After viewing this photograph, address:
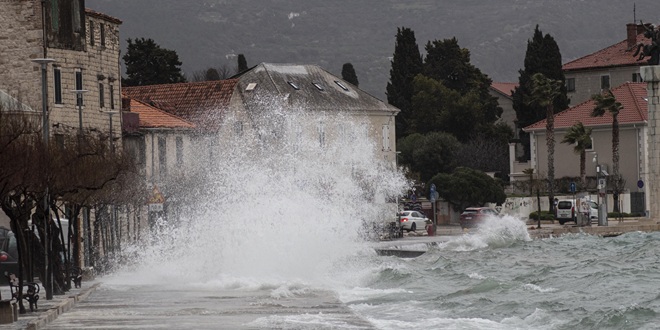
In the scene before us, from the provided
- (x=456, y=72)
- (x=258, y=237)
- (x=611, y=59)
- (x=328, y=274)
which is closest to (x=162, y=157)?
(x=258, y=237)

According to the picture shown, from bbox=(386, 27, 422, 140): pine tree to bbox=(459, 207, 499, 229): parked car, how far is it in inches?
1778

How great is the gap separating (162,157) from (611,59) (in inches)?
2533

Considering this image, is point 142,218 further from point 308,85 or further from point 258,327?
point 258,327

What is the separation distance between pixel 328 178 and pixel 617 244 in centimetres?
1301

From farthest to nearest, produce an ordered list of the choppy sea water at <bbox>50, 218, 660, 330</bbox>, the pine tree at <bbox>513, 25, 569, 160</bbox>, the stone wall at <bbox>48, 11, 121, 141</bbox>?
the pine tree at <bbox>513, 25, 569, 160</bbox>
the stone wall at <bbox>48, 11, 121, 141</bbox>
the choppy sea water at <bbox>50, 218, 660, 330</bbox>

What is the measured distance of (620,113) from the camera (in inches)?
4478

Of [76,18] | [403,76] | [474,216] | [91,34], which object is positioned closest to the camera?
[76,18]

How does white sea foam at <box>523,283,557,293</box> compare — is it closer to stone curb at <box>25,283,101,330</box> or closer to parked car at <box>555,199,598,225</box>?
stone curb at <box>25,283,101,330</box>

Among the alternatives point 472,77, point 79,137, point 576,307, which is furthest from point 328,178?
point 472,77

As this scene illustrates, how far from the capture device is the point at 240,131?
96.0m

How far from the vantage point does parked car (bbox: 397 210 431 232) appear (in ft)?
305

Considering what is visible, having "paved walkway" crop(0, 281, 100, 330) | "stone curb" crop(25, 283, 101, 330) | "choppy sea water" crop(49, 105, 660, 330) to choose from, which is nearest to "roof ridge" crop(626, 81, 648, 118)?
"choppy sea water" crop(49, 105, 660, 330)

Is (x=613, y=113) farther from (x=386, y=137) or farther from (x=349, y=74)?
(x=349, y=74)

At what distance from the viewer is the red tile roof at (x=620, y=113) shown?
A: 11222 cm
